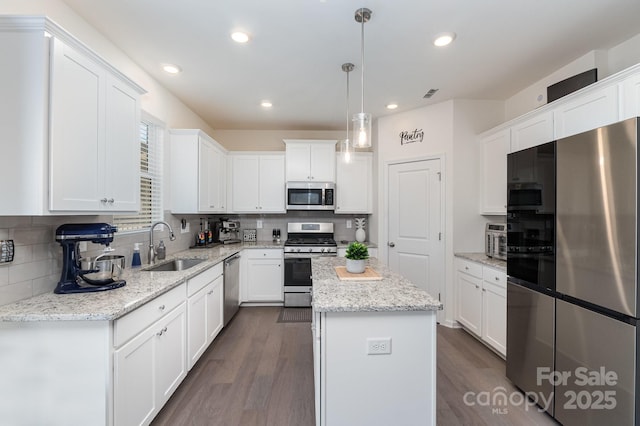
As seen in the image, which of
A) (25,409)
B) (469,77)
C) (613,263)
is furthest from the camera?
(469,77)

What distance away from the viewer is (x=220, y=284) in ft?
10.0

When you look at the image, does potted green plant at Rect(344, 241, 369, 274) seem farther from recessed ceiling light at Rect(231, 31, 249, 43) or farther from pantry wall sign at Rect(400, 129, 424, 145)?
pantry wall sign at Rect(400, 129, 424, 145)

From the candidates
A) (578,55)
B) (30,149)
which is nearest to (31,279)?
(30,149)

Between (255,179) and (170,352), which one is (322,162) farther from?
(170,352)

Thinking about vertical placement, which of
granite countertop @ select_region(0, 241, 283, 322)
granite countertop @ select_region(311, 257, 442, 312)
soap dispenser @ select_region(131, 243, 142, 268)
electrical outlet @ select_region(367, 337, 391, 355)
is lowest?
electrical outlet @ select_region(367, 337, 391, 355)

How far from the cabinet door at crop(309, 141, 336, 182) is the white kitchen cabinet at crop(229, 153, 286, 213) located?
0.50 metres

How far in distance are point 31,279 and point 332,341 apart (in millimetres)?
1822

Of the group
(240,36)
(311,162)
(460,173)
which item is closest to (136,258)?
(240,36)

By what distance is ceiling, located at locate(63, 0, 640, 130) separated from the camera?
184cm

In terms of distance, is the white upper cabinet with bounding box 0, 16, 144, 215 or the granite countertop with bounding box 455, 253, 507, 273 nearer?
the white upper cabinet with bounding box 0, 16, 144, 215

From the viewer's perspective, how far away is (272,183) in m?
4.37

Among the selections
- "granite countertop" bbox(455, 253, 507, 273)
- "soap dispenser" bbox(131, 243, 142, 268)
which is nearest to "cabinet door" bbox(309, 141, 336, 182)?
"granite countertop" bbox(455, 253, 507, 273)

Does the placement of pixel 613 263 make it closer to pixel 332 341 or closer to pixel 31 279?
pixel 332 341

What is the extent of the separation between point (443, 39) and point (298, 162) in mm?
2548
